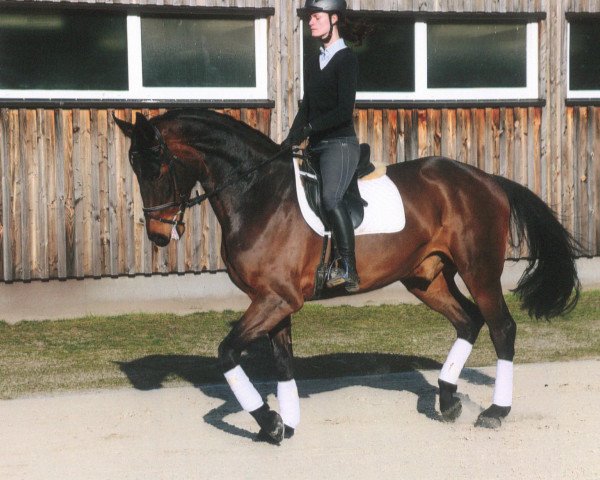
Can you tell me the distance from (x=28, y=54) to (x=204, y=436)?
23.3ft

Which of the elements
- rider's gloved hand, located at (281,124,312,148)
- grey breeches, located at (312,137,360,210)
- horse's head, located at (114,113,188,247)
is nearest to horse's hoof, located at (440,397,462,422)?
grey breeches, located at (312,137,360,210)

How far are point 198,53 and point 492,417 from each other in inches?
289

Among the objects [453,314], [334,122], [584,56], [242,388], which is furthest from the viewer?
[584,56]

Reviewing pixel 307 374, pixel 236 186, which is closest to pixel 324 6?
pixel 236 186

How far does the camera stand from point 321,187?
8062 mm

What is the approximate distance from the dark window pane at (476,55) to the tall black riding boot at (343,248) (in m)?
7.17

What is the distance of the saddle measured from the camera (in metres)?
8.07

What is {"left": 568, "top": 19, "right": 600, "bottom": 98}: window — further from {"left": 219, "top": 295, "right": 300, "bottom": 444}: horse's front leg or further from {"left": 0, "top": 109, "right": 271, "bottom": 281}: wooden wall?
{"left": 219, "top": 295, "right": 300, "bottom": 444}: horse's front leg

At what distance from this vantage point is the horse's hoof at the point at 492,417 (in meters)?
8.16

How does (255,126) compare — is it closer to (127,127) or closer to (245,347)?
(127,127)


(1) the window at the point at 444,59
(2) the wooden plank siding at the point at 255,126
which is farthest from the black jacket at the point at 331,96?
(1) the window at the point at 444,59

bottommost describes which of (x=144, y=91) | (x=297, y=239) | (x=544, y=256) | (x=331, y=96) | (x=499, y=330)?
(x=499, y=330)

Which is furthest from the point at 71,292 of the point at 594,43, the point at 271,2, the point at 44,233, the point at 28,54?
the point at 594,43

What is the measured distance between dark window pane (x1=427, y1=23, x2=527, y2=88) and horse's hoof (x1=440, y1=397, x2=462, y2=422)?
7.19m
